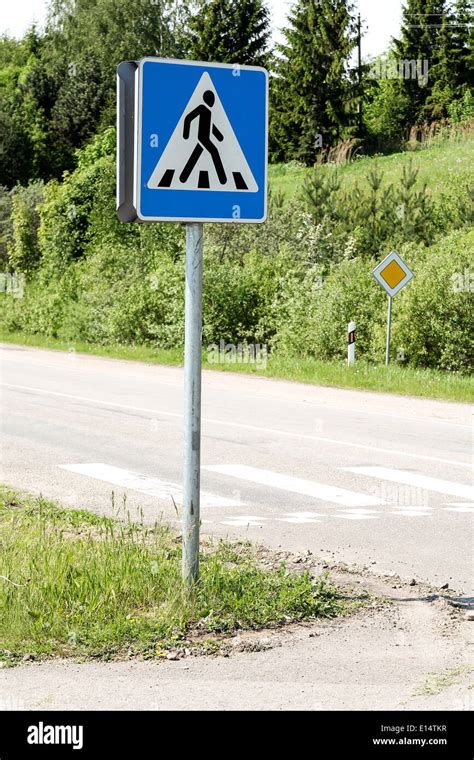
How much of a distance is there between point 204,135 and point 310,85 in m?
55.5

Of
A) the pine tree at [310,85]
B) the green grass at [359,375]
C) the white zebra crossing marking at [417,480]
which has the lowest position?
the white zebra crossing marking at [417,480]

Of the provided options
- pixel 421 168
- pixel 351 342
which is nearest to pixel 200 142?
pixel 351 342

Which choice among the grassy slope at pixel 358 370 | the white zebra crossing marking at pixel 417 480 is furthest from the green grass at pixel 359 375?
the white zebra crossing marking at pixel 417 480

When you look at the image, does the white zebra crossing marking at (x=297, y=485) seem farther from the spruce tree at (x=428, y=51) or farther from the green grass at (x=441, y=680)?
the spruce tree at (x=428, y=51)

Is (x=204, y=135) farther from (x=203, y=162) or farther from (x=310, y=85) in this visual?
(x=310, y=85)

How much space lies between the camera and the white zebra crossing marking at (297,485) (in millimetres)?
10344

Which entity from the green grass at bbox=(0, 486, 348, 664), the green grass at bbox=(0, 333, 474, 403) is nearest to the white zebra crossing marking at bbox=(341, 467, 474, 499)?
the green grass at bbox=(0, 486, 348, 664)

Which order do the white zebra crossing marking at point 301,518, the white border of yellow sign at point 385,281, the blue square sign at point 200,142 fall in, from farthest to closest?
the white border of yellow sign at point 385,281 < the white zebra crossing marking at point 301,518 < the blue square sign at point 200,142

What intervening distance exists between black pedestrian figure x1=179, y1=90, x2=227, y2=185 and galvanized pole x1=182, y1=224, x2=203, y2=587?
1.07 ft

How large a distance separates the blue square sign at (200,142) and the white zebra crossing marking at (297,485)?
14.5 ft

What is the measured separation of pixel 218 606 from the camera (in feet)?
21.2

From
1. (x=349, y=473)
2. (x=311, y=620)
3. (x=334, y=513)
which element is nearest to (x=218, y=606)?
(x=311, y=620)

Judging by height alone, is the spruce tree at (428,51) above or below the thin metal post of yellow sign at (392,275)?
above
